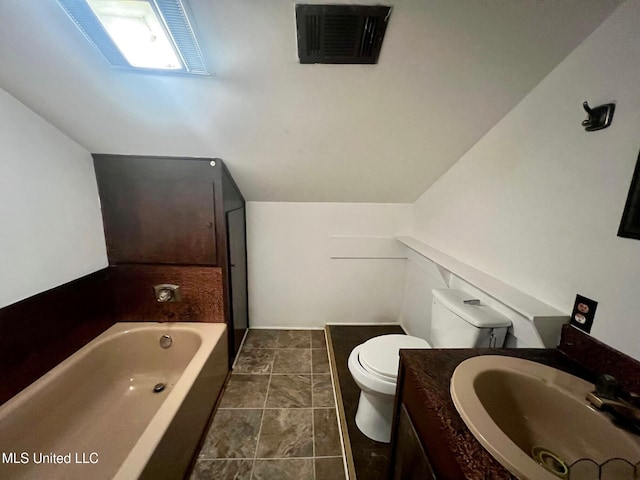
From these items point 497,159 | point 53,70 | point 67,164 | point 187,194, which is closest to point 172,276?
point 187,194

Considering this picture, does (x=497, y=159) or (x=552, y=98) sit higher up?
(x=552, y=98)

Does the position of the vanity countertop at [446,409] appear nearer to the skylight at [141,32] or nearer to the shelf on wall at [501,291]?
the shelf on wall at [501,291]

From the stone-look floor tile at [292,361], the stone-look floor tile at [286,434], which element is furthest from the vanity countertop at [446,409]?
the stone-look floor tile at [292,361]

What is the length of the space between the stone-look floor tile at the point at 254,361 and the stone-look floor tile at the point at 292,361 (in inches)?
2.1

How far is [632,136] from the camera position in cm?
73

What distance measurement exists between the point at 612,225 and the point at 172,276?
2.22 meters

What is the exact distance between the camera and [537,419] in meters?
0.73

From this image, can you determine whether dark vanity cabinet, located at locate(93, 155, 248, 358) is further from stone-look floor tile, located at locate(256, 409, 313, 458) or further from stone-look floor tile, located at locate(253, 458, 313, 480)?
stone-look floor tile, located at locate(253, 458, 313, 480)

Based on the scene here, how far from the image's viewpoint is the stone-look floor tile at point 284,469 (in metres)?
1.20

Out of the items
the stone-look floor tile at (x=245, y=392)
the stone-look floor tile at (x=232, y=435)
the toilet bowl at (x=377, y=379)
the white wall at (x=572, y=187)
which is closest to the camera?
the white wall at (x=572, y=187)

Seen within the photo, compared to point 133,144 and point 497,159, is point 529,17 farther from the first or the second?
point 133,144

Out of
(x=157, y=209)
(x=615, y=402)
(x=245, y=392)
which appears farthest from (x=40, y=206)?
(x=615, y=402)

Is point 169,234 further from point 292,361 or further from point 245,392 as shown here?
point 292,361

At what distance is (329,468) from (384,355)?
62 centimetres
